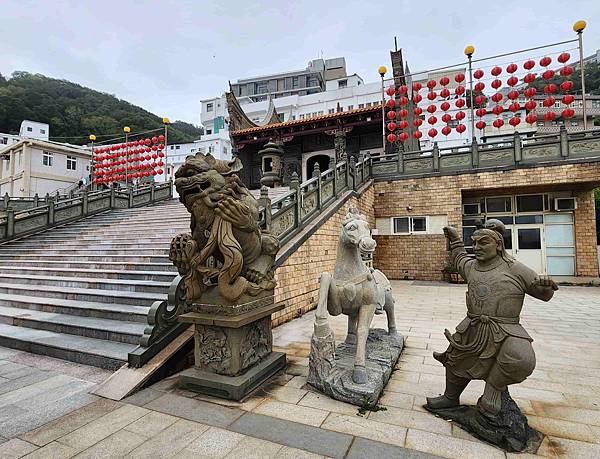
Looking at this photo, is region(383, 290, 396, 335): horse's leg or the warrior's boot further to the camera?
region(383, 290, 396, 335): horse's leg

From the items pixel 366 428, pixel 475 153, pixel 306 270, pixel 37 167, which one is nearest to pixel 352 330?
pixel 366 428

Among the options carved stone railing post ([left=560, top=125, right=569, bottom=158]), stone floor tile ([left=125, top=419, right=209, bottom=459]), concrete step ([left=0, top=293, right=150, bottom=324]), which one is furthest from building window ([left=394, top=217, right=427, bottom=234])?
stone floor tile ([left=125, top=419, right=209, bottom=459])

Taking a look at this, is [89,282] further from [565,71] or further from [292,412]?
[565,71]

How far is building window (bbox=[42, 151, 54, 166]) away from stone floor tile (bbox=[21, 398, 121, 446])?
29571 mm

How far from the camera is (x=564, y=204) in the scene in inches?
471

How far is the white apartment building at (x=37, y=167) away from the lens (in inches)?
947

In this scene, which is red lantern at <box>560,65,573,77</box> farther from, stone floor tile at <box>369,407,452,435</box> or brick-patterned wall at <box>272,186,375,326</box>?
stone floor tile at <box>369,407,452,435</box>

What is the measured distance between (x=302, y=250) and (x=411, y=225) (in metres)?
6.92

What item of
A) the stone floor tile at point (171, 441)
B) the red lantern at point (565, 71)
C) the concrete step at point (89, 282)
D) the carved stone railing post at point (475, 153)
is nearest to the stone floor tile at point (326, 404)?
the stone floor tile at point (171, 441)

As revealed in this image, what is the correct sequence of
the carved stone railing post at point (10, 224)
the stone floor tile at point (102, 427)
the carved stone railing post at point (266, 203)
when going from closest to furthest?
the stone floor tile at point (102, 427) < the carved stone railing post at point (266, 203) < the carved stone railing post at point (10, 224)

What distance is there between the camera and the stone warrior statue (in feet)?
6.85

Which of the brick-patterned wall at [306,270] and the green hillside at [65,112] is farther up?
the green hillside at [65,112]

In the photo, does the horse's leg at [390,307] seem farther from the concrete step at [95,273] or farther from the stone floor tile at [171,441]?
the concrete step at [95,273]

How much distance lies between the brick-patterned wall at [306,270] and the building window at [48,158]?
88.6 ft
